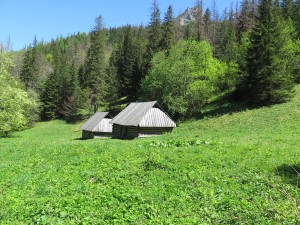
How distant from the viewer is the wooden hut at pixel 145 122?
128 feet

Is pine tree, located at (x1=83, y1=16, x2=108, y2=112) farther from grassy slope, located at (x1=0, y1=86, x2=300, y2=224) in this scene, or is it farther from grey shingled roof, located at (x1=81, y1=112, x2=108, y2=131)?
grassy slope, located at (x1=0, y1=86, x2=300, y2=224)

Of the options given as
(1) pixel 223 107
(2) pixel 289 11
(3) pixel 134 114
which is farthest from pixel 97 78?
(2) pixel 289 11

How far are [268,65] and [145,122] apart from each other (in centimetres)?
1719

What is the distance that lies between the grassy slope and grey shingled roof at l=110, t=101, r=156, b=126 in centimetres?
2000

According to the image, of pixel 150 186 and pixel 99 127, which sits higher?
pixel 99 127

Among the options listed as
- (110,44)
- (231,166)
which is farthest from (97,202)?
(110,44)

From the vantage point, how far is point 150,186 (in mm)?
11211

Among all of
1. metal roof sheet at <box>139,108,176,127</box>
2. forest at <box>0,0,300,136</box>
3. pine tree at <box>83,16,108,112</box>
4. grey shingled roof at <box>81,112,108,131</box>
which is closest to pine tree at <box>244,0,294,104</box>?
forest at <box>0,0,300,136</box>

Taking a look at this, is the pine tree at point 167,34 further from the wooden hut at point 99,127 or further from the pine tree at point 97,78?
the wooden hut at point 99,127

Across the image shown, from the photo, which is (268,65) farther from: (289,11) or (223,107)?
(289,11)

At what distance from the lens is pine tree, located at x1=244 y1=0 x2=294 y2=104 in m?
38.9

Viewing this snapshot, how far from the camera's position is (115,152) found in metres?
17.5

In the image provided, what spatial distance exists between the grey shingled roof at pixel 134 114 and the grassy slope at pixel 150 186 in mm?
Result: 20000

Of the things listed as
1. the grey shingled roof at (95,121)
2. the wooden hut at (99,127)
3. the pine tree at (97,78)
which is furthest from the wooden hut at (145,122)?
the pine tree at (97,78)
